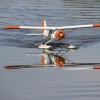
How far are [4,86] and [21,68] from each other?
2828 mm

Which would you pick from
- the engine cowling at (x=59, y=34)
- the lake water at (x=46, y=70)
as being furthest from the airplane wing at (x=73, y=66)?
the engine cowling at (x=59, y=34)

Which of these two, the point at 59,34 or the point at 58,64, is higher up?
the point at 59,34

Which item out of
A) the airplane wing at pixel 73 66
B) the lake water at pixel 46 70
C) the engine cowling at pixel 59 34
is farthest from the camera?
the engine cowling at pixel 59 34

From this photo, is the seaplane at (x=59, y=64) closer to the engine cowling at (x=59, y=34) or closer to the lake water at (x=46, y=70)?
the lake water at (x=46, y=70)

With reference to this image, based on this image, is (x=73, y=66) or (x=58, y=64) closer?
(x=73, y=66)

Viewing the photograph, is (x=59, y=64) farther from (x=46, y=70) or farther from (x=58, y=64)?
(x=46, y=70)

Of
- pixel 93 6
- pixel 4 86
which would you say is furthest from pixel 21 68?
pixel 93 6

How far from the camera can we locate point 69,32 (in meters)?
26.8

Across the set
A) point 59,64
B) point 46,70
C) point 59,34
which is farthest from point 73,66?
point 59,34

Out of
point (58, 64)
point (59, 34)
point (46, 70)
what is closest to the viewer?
point (46, 70)

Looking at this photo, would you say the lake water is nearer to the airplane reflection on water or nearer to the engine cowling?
the airplane reflection on water

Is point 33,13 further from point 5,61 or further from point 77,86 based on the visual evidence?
point 77,86

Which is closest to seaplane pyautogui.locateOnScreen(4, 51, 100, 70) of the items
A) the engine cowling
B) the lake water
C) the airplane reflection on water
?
the airplane reflection on water

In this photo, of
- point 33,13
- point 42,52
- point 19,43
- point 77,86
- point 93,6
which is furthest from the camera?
point 93,6
